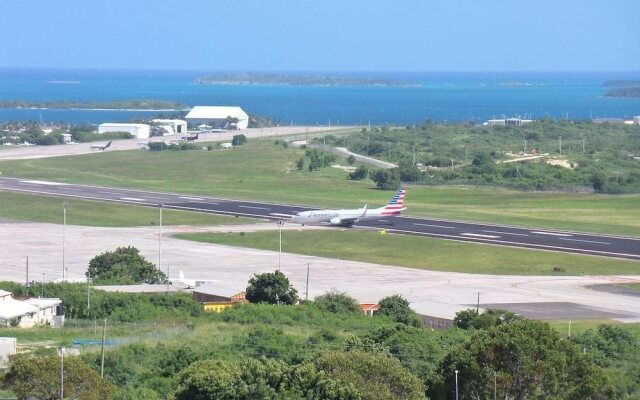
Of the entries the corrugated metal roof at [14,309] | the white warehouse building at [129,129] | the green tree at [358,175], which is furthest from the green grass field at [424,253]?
the white warehouse building at [129,129]

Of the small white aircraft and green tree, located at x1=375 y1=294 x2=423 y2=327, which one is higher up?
green tree, located at x1=375 y1=294 x2=423 y2=327

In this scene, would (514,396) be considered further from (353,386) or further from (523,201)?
(523,201)

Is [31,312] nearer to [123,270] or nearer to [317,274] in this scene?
[123,270]

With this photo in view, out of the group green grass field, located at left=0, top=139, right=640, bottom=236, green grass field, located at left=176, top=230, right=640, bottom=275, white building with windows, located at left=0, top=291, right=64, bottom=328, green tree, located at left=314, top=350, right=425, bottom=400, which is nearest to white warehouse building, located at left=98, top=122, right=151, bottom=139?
green grass field, located at left=0, top=139, right=640, bottom=236

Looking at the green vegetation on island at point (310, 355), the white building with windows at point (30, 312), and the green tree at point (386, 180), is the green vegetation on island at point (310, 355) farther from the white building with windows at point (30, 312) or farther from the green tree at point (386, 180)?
the green tree at point (386, 180)

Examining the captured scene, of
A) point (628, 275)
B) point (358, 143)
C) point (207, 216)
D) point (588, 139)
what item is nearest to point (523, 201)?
point (207, 216)

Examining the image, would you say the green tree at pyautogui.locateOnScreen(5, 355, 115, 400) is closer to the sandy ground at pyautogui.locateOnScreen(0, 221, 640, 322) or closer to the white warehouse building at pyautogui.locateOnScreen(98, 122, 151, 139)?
the sandy ground at pyautogui.locateOnScreen(0, 221, 640, 322)
